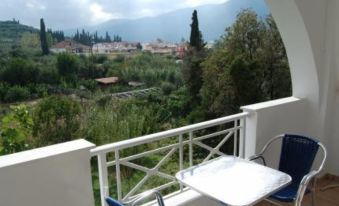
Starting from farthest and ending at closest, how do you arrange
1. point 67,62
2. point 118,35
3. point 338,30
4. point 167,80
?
point 167,80, point 118,35, point 67,62, point 338,30

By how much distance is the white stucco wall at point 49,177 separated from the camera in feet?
4.48

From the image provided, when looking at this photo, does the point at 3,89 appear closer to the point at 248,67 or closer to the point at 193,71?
the point at 193,71

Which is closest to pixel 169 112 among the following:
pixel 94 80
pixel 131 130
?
pixel 94 80

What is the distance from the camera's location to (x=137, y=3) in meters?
12.5

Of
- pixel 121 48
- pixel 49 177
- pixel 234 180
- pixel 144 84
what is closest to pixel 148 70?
pixel 144 84

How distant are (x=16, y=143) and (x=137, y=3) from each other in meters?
10.0

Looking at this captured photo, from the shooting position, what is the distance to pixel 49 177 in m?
1.46

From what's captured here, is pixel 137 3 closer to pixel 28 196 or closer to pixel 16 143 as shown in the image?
pixel 16 143

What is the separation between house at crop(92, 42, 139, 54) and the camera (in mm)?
10055

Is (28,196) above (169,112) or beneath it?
above

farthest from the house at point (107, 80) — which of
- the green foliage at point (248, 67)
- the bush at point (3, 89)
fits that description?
the green foliage at point (248, 67)

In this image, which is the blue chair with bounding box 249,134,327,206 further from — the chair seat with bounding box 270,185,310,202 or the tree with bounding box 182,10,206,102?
the tree with bounding box 182,10,206,102

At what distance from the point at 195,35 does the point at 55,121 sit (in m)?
6.43

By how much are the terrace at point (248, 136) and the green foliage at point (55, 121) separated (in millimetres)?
5356
